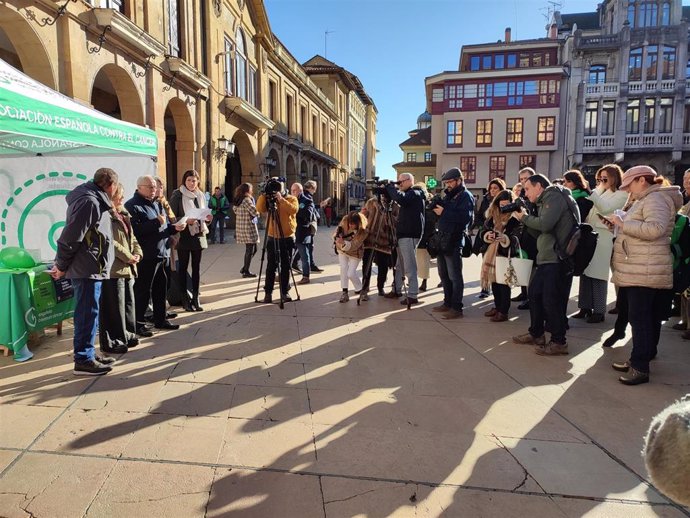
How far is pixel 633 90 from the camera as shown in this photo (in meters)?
31.8

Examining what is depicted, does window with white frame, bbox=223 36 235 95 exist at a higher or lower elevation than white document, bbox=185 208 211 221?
higher

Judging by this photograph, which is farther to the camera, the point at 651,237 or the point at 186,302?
the point at 186,302

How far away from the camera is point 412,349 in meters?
4.77

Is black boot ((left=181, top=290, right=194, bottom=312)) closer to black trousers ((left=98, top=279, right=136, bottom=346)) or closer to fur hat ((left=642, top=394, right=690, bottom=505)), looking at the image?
black trousers ((left=98, top=279, right=136, bottom=346))

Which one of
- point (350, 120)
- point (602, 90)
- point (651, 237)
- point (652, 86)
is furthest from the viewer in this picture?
point (350, 120)

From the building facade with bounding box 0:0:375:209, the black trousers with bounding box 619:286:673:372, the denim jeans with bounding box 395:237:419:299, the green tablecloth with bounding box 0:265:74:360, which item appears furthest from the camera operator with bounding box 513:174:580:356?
the building facade with bounding box 0:0:375:209

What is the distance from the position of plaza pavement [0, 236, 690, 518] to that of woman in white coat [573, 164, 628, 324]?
886 millimetres

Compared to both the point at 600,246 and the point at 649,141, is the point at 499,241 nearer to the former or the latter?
the point at 600,246

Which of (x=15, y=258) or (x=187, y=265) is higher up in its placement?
(x=15, y=258)

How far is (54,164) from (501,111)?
3562cm

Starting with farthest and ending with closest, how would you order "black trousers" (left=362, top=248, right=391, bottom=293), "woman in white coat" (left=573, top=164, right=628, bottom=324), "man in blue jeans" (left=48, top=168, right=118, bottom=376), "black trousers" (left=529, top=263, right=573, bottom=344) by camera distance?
"black trousers" (left=362, top=248, right=391, bottom=293) < "woman in white coat" (left=573, top=164, right=628, bottom=324) < "black trousers" (left=529, top=263, right=573, bottom=344) < "man in blue jeans" (left=48, top=168, right=118, bottom=376)

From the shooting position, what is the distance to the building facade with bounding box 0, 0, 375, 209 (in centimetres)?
920

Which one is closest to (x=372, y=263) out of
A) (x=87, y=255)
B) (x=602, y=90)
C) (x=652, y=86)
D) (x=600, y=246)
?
(x=600, y=246)

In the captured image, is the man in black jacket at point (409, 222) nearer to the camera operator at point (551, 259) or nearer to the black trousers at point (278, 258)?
the black trousers at point (278, 258)
